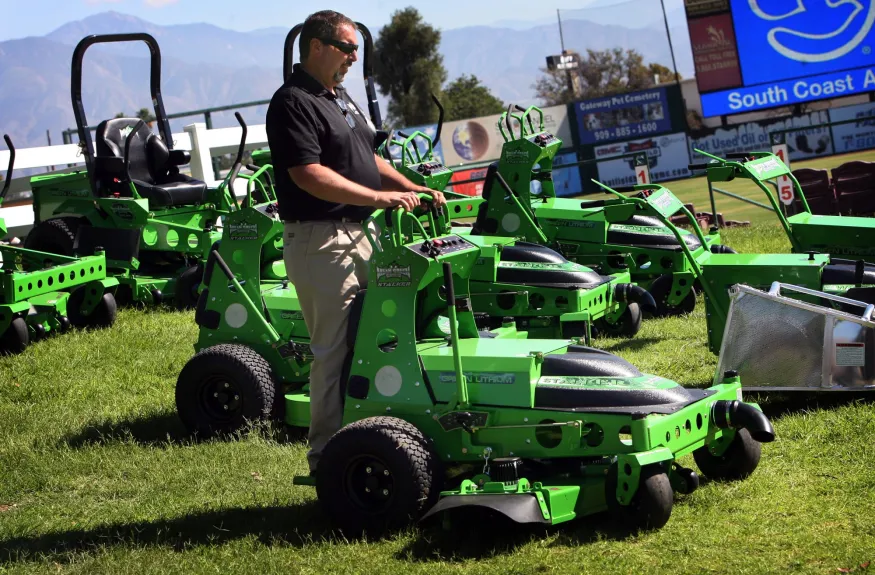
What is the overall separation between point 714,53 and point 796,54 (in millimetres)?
2298

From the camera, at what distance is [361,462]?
5.25 meters

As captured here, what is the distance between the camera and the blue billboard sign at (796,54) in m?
32.0

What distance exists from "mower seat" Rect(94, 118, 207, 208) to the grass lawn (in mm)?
4367

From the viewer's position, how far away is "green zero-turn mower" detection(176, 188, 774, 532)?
16.0 ft

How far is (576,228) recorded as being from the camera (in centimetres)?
1076

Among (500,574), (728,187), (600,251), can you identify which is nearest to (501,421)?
(500,574)

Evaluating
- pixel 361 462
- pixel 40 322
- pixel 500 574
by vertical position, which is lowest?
pixel 500 574

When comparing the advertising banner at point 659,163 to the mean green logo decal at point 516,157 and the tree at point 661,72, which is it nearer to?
the mean green logo decal at point 516,157

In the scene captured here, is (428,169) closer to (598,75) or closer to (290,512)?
(290,512)

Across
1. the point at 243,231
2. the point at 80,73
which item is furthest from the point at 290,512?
the point at 80,73

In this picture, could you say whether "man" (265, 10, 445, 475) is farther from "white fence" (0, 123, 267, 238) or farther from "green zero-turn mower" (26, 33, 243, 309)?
"white fence" (0, 123, 267, 238)

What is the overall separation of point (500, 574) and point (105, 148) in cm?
918

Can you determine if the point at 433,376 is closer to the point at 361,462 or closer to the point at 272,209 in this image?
the point at 361,462

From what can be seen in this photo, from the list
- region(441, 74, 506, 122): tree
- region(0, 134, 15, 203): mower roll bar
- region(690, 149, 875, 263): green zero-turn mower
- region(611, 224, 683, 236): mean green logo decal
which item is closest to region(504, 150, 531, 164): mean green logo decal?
region(611, 224, 683, 236): mean green logo decal
